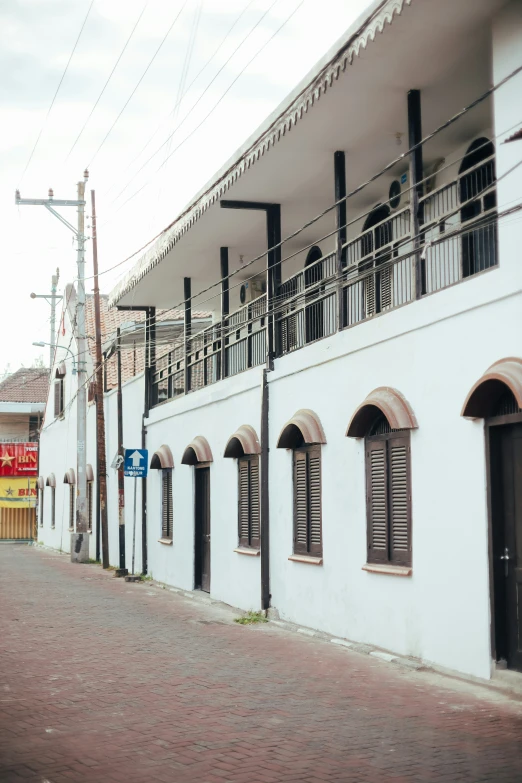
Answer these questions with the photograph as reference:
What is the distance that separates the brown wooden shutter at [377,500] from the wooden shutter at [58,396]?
27.5 metres

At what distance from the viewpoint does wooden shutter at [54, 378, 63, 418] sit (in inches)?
1494

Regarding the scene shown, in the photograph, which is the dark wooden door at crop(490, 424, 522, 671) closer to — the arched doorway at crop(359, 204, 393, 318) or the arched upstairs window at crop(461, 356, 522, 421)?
the arched upstairs window at crop(461, 356, 522, 421)

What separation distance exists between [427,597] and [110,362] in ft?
72.6

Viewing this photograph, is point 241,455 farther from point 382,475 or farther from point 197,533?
point 382,475

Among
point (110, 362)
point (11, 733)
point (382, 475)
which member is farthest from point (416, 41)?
point (110, 362)

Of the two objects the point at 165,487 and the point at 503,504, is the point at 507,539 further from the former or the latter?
the point at 165,487

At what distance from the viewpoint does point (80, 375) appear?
28.8 metres

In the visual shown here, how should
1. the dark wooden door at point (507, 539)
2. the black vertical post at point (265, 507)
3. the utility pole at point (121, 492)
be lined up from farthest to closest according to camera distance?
the utility pole at point (121, 492) < the black vertical post at point (265, 507) < the dark wooden door at point (507, 539)

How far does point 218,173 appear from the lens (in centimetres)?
1492

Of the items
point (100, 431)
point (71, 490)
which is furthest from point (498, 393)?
point (71, 490)

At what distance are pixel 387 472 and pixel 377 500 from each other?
419 millimetres

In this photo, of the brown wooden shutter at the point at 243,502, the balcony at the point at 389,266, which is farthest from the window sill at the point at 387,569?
the brown wooden shutter at the point at 243,502

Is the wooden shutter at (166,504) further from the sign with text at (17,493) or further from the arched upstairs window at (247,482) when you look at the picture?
the sign with text at (17,493)

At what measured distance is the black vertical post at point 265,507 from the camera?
14539mm
